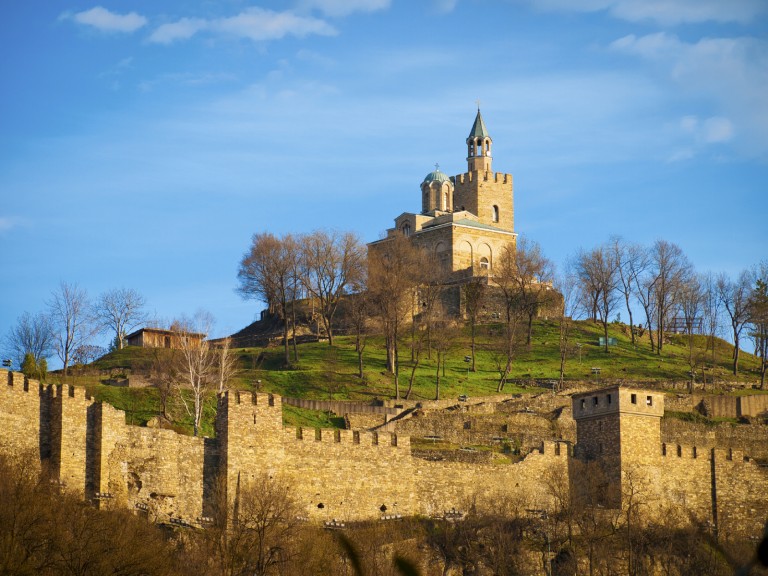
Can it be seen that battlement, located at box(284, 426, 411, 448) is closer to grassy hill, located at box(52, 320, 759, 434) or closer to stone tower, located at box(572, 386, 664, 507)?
stone tower, located at box(572, 386, 664, 507)

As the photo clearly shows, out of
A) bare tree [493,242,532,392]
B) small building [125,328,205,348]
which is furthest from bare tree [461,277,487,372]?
small building [125,328,205,348]

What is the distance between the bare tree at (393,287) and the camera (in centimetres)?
8350

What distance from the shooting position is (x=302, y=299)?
10162 centimetres

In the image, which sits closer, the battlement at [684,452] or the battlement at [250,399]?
the battlement at [250,399]

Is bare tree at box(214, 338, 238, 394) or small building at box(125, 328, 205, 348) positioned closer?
bare tree at box(214, 338, 238, 394)

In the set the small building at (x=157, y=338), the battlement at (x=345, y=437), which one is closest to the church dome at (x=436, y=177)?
the small building at (x=157, y=338)

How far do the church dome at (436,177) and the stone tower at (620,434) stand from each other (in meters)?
54.7

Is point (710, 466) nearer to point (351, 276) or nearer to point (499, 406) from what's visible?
point (499, 406)

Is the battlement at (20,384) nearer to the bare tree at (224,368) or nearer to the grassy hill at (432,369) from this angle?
the grassy hill at (432,369)

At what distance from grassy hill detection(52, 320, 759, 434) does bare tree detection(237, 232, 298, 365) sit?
5458 millimetres

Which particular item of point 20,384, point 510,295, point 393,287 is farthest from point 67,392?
point 510,295

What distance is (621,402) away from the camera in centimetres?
6256

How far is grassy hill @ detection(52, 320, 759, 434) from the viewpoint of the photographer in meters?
75.4

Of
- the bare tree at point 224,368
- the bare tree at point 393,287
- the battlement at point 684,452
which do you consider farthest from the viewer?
the bare tree at point 393,287
